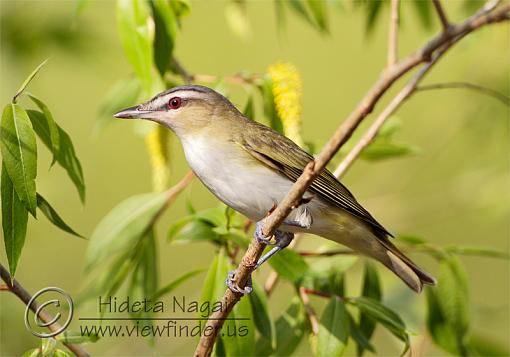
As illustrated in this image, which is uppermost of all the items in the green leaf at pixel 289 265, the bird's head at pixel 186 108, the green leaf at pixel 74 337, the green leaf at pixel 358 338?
the bird's head at pixel 186 108

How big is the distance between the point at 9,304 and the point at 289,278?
144 centimetres

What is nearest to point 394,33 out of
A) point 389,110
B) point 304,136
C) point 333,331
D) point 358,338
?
point 389,110

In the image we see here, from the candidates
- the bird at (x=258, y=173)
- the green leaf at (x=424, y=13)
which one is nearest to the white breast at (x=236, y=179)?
the bird at (x=258, y=173)

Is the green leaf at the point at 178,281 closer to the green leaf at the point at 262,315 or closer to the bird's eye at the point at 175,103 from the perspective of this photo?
the green leaf at the point at 262,315

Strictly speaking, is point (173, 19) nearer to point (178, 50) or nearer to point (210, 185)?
point (210, 185)

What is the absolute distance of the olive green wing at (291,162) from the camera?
2523mm

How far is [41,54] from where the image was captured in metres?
3.58

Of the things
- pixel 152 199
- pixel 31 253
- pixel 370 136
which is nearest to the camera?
pixel 370 136

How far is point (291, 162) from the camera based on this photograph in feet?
8.33

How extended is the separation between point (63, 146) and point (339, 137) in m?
0.85

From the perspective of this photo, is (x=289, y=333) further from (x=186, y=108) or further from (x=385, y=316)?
(x=186, y=108)

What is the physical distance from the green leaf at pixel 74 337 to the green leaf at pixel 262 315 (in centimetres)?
50

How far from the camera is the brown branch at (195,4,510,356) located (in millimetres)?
1567

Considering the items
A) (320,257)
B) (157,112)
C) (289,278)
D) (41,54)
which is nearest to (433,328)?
(320,257)
